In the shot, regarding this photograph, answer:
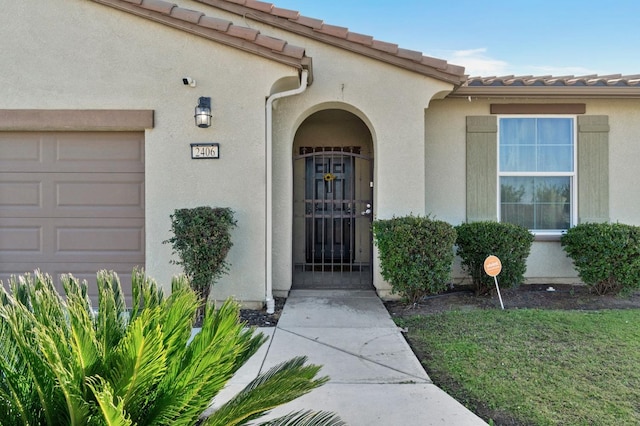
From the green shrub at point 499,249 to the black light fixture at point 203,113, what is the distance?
4517 mm

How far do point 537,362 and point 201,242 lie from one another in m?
4.12

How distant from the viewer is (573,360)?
3904 millimetres

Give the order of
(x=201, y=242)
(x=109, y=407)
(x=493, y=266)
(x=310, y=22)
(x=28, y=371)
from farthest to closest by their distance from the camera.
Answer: (x=310, y=22) < (x=493, y=266) < (x=201, y=242) < (x=28, y=371) < (x=109, y=407)

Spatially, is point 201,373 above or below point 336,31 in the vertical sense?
below

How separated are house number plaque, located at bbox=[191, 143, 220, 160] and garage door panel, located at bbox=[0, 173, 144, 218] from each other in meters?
0.99

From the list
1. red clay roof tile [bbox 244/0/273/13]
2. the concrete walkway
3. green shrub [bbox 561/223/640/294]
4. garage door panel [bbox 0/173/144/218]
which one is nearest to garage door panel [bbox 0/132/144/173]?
garage door panel [bbox 0/173/144/218]

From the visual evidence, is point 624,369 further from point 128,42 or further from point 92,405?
point 128,42

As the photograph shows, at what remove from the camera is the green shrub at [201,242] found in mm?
5141

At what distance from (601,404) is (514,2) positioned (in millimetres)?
10295

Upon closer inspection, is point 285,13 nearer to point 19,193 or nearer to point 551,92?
Answer: point 551,92

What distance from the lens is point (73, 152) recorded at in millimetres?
5949

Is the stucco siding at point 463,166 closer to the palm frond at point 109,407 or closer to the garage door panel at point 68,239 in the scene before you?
the garage door panel at point 68,239

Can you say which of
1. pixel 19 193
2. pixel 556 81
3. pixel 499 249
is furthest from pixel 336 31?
pixel 19 193

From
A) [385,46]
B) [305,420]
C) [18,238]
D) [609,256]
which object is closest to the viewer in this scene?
[305,420]
